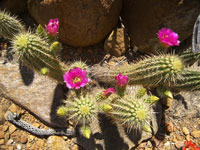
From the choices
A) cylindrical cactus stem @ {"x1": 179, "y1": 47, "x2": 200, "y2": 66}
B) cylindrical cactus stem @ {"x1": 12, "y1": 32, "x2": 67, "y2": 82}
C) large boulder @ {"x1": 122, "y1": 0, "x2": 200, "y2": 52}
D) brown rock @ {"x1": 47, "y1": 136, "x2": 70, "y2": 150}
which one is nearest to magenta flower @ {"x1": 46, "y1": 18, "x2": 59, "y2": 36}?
cylindrical cactus stem @ {"x1": 12, "y1": 32, "x2": 67, "y2": 82}

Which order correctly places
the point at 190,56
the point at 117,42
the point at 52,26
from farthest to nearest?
the point at 117,42, the point at 190,56, the point at 52,26

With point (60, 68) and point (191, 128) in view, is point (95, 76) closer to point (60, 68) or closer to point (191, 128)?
point (60, 68)

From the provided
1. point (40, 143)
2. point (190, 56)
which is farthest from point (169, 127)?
point (40, 143)

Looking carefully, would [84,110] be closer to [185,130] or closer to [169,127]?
[169,127]

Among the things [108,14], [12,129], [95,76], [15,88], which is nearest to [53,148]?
[12,129]

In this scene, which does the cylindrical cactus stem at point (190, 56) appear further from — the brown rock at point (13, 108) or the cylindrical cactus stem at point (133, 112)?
the brown rock at point (13, 108)

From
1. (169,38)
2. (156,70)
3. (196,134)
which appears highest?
(169,38)

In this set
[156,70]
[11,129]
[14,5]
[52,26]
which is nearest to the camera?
[156,70]
